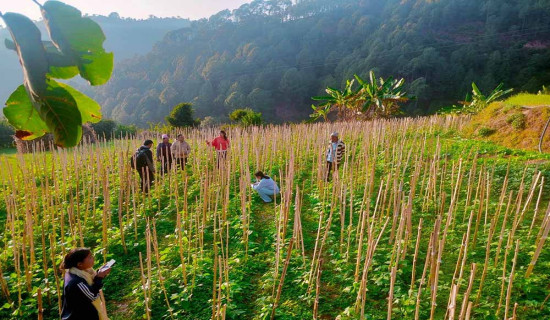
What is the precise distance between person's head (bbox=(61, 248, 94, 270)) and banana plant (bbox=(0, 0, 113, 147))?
5.87ft

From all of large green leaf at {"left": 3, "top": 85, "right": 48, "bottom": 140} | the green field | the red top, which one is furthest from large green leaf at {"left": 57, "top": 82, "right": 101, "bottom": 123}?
the red top

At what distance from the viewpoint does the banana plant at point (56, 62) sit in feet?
1.15

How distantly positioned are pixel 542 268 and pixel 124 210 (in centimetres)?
458

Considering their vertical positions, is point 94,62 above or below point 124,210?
above

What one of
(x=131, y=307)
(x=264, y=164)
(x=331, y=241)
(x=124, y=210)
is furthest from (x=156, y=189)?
(x=331, y=241)

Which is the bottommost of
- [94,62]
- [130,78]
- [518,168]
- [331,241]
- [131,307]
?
[131,307]

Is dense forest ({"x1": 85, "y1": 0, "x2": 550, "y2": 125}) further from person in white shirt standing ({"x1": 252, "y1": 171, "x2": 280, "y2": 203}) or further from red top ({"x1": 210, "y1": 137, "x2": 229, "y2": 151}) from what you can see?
person in white shirt standing ({"x1": 252, "y1": 171, "x2": 280, "y2": 203})

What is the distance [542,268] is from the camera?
2.51 metres

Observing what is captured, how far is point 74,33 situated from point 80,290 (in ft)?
6.41

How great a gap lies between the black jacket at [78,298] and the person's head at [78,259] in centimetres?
A: 6

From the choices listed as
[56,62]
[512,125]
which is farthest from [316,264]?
[512,125]

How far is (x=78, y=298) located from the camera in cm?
190

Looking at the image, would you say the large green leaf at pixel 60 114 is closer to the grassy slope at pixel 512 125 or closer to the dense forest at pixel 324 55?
the grassy slope at pixel 512 125

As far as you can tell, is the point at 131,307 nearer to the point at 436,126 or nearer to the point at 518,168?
the point at 518,168
